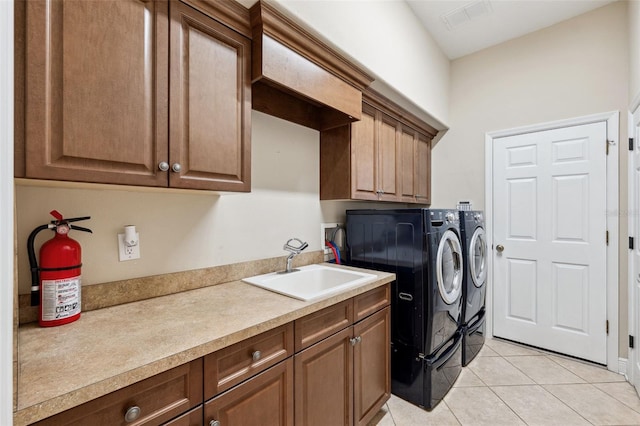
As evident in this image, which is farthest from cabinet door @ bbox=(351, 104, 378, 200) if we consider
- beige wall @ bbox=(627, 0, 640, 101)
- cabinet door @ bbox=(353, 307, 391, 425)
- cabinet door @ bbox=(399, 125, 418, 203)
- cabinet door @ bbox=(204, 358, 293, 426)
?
beige wall @ bbox=(627, 0, 640, 101)

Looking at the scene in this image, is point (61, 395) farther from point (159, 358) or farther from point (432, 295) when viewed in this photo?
point (432, 295)

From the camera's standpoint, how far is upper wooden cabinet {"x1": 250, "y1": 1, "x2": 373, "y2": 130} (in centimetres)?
131

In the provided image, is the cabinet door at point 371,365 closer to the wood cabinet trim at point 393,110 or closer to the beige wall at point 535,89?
the wood cabinet trim at point 393,110

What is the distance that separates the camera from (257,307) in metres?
1.16

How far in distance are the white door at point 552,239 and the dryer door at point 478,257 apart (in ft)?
0.84

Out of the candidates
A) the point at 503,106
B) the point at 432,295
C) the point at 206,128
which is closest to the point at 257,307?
the point at 206,128

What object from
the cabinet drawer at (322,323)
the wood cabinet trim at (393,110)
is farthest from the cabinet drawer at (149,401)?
the wood cabinet trim at (393,110)

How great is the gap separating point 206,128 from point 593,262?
3247 mm

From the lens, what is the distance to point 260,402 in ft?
3.34

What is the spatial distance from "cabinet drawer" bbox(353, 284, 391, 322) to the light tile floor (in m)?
0.77

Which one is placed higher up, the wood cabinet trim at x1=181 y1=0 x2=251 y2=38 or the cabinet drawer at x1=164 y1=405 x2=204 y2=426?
the wood cabinet trim at x1=181 y1=0 x2=251 y2=38

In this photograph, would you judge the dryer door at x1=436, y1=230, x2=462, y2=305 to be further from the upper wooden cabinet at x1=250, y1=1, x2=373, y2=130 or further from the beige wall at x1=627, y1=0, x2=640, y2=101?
the beige wall at x1=627, y1=0, x2=640, y2=101

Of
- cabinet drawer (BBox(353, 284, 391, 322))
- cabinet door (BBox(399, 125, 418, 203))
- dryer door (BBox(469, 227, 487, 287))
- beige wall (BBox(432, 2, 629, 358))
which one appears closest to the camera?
cabinet drawer (BBox(353, 284, 391, 322))

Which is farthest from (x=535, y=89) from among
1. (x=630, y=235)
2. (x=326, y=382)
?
(x=326, y=382)
